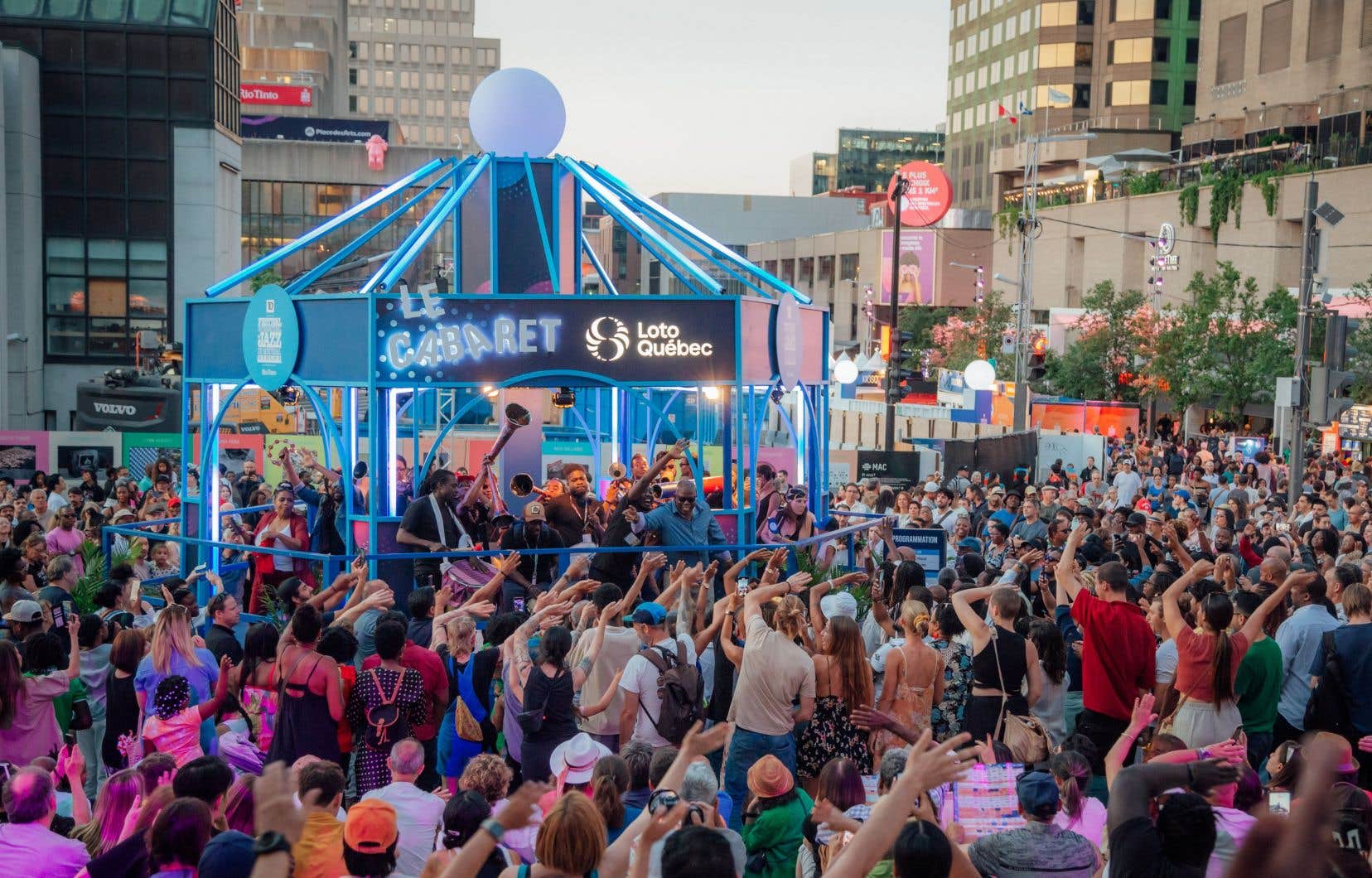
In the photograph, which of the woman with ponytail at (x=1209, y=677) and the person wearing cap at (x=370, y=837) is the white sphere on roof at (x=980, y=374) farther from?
the person wearing cap at (x=370, y=837)

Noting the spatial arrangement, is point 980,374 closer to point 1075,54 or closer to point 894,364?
point 894,364

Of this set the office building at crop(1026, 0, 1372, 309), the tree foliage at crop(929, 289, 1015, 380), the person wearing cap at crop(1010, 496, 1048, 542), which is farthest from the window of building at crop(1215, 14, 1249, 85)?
the person wearing cap at crop(1010, 496, 1048, 542)

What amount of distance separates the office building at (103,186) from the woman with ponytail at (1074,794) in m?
38.2

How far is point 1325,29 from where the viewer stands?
177 ft

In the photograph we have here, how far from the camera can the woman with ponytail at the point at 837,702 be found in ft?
22.8

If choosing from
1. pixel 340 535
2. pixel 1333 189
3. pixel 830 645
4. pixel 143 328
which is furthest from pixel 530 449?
pixel 1333 189

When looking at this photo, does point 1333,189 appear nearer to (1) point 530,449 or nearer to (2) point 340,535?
(1) point 530,449

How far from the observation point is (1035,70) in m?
88.4

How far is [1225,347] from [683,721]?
35.6 metres

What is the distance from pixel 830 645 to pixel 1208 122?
6053cm

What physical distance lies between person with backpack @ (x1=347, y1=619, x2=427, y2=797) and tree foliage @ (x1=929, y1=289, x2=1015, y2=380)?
4288 centimetres

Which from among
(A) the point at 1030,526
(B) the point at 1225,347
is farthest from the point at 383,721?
(B) the point at 1225,347

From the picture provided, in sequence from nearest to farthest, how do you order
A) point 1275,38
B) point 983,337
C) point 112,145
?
point 112,145 < point 983,337 < point 1275,38

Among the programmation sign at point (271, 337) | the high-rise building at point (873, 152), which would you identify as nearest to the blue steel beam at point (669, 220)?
the programmation sign at point (271, 337)
